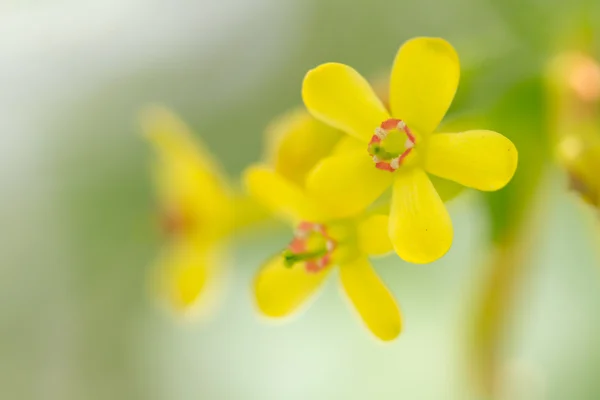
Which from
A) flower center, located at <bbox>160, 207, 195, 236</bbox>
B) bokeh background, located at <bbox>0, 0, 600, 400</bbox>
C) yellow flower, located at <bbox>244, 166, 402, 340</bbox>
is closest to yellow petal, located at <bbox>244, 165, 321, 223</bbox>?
yellow flower, located at <bbox>244, 166, 402, 340</bbox>

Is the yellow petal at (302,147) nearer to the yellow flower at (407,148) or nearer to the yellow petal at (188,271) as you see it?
the yellow flower at (407,148)

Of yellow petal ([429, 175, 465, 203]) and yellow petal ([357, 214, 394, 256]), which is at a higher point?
yellow petal ([429, 175, 465, 203])

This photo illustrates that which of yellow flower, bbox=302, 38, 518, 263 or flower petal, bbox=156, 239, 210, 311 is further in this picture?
flower petal, bbox=156, 239, 210, 311

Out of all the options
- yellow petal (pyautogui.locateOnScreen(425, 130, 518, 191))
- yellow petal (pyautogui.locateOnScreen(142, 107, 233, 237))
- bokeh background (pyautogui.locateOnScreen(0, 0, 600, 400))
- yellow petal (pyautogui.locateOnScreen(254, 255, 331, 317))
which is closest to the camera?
yellow petal (pyautogui.locateOnScreen(425, 130, 518, 191))

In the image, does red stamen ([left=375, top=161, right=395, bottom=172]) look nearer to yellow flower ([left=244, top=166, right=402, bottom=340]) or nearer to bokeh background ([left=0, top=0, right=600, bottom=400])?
yellow flower ([left=244, top=166, right=402, bottom=340])

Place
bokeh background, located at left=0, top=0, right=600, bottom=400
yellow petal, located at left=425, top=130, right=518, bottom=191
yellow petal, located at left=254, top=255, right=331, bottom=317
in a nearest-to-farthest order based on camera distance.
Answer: yellow petal, located at left=425, top=130, right=518, bottom=191 < yellow petal, located at left=254, top=255, right=331, bottom=317 < bokeh background, located at left=0, top=0, right=600, bottom=400

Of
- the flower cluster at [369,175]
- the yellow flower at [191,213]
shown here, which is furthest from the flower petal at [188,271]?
the flower cluster at [369,175]

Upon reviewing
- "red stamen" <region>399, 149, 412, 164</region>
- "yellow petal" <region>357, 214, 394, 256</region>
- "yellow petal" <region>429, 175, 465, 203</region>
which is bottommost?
"yellow petal" <region>357, 214, 394, 256</region>
